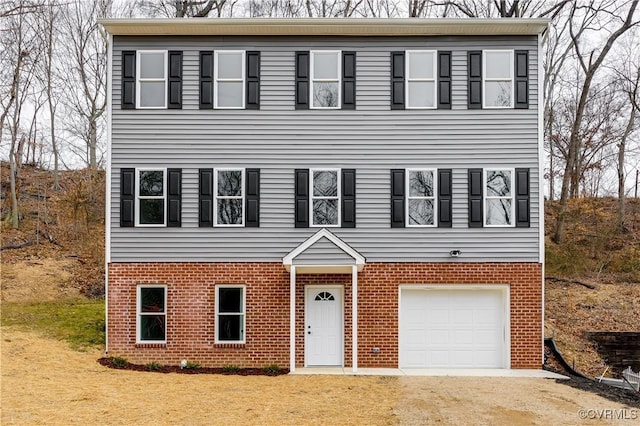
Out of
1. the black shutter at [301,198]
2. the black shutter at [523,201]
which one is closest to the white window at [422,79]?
the black shutter at [523,201]

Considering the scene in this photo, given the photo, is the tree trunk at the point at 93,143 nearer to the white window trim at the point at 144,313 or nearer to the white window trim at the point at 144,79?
the white window trim at the point at 144,79

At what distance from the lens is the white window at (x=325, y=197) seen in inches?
535

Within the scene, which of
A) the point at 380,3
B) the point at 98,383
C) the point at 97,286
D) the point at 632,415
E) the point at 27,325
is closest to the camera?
the point at 632,415

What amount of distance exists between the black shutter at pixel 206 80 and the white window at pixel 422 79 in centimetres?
472

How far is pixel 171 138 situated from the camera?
13625 millimetres

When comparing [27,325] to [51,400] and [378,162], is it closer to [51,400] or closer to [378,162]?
[51,400]

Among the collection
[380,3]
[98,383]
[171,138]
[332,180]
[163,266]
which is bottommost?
[98,383]

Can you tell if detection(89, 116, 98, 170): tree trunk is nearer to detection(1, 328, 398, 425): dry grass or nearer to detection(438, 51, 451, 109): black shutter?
detection(1, 328, 398, 425): dry grass

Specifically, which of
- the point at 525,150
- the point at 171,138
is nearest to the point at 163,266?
the point at 171,138

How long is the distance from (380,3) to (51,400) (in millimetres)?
20753

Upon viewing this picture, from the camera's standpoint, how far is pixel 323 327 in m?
13.6

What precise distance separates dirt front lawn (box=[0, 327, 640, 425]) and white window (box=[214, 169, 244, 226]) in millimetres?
3612

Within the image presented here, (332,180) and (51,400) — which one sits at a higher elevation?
(332,180)

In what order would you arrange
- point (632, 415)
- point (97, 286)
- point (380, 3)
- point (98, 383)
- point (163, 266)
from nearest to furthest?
1. point (632, 415)
2. point (98, 383)
3. point (163, 266)
4. point (97, 286)
5. point (380, 3)
